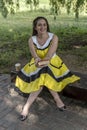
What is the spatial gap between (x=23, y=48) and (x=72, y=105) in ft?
9.87

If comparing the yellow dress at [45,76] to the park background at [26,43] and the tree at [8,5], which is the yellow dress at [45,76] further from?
Answer: the tree at [8,5]

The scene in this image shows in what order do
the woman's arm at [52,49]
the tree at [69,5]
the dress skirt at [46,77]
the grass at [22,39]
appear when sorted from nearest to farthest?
the dress skirt at [46,77]
the woman's arm at [52,49]
the grass at [22,39]
the tree at [69,5]

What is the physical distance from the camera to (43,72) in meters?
3.88

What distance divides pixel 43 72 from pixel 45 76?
2.3 inches

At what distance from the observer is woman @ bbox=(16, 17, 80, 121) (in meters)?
3.86

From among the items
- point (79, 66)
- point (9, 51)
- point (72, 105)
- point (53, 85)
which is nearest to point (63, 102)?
point (72, 105)

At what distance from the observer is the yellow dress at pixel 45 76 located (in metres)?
3.86

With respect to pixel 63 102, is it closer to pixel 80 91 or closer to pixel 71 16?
pixel 80 91

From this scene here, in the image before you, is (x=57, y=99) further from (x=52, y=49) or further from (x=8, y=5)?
(x=8, y=5)

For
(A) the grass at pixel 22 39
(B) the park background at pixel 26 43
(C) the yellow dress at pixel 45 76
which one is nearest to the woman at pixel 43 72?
(C) the yellow dress at pixel 45 76

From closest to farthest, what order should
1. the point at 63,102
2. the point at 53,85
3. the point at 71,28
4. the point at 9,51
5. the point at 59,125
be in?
the point at 59,125
the point at 53,85
the point at 63,102
the point at 9,51
the point at 71,28

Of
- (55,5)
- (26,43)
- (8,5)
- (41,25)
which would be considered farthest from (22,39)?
(41,25)

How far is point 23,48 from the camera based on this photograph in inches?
269

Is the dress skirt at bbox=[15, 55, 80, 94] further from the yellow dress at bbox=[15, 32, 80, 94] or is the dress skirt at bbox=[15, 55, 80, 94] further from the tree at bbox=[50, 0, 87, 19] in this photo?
the tree at bbox=[50, 0, 87, 19]
